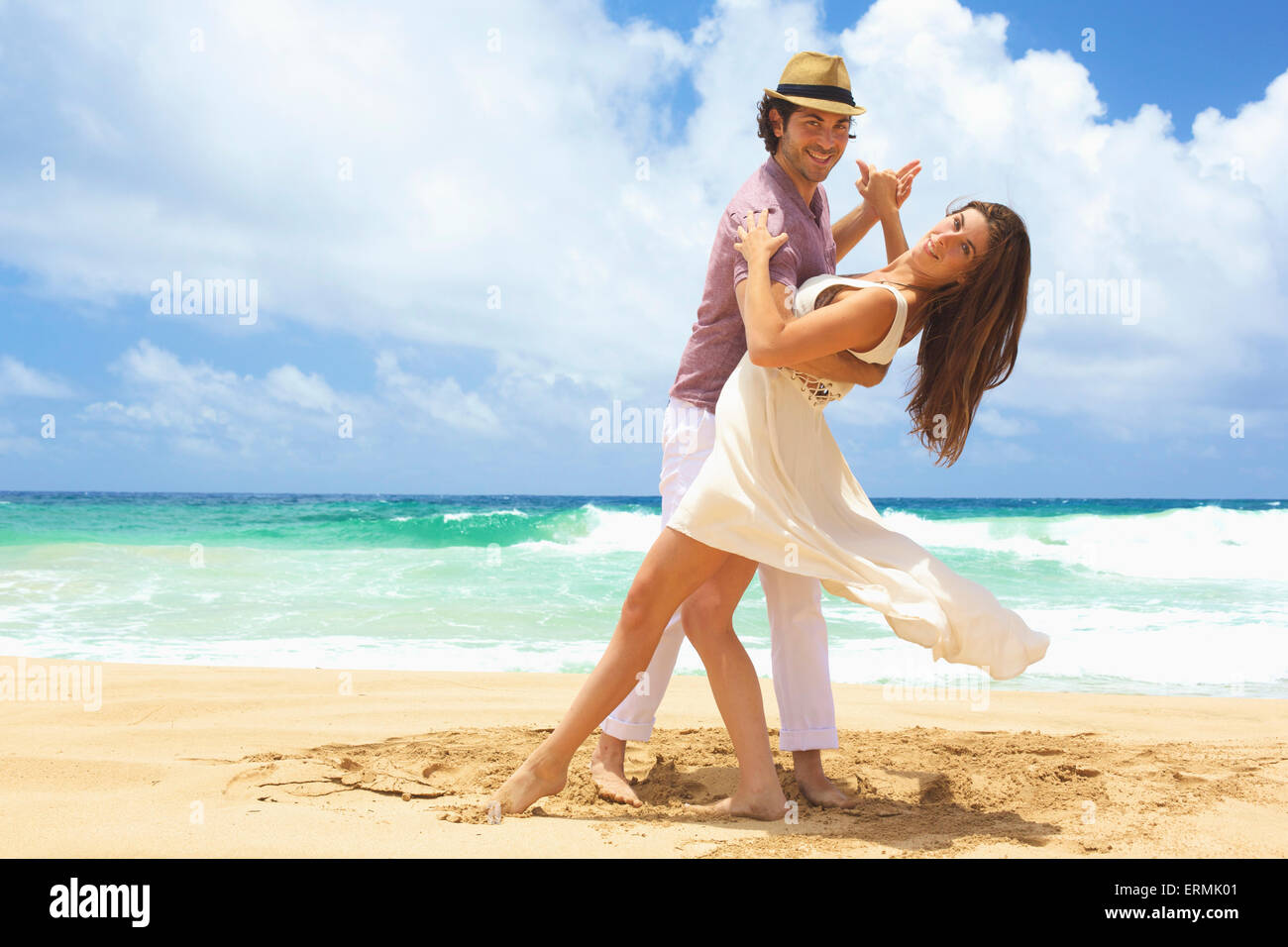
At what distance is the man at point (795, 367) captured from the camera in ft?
9.36

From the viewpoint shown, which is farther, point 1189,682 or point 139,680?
point 1189,682

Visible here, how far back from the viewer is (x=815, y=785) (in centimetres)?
318

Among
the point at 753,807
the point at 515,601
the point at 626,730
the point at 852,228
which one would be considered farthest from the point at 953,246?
the point at 515,601

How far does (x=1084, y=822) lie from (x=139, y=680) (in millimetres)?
4772

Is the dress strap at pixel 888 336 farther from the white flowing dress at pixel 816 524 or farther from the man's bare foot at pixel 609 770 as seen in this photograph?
the man's bare foot at pixel 609 770

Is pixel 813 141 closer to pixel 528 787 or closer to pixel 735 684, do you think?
pixel 735 684

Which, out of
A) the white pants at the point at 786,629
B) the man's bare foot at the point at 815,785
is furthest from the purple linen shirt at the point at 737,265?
the man's bare foot at the point at 815,785

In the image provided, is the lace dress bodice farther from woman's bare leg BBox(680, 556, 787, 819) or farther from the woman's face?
woman's bare leg BBox(680, 556, 787, 819)

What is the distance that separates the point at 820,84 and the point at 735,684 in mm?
1891

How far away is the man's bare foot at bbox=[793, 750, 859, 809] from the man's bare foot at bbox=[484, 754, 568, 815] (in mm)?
865

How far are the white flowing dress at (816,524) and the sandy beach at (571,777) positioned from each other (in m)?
0.58
